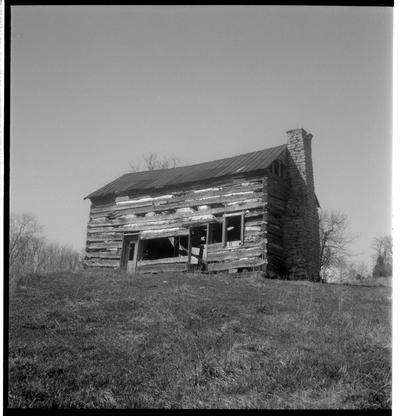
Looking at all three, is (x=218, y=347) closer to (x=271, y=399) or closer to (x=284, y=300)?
(x=271, y=399)

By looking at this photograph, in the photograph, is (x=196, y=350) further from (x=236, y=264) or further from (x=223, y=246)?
(x=223, y=246)

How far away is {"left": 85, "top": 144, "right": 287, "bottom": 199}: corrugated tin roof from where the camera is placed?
17.8 m

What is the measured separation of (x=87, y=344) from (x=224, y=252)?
10.7 metres

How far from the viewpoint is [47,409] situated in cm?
411

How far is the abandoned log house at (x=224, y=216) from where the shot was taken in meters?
16.4

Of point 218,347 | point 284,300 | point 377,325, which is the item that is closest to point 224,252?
point 284,300

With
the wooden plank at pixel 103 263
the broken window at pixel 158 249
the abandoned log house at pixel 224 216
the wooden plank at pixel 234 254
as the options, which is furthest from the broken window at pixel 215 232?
the wooden plank at pixel 103 263

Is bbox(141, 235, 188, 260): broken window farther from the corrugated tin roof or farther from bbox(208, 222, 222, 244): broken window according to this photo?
the corrugated tin roof

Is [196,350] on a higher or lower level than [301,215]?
lower

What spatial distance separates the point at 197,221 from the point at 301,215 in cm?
467

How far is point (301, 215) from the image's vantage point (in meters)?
17.3

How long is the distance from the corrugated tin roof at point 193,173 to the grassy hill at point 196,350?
8155 mm

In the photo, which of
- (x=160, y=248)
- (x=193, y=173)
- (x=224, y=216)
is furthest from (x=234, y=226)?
(x=160, y=248)

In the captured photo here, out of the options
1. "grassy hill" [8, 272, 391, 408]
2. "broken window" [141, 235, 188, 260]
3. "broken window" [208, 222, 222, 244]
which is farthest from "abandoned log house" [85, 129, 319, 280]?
"grassy hill" [8, 272, 391, 408]
